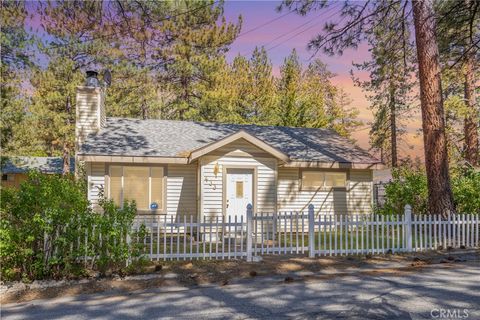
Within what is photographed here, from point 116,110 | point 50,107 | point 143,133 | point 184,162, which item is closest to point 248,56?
point 116,110

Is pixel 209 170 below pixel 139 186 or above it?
above

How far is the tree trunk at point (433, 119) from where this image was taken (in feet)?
39.2

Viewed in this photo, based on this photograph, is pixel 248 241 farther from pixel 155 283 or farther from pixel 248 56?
pixel 248 56

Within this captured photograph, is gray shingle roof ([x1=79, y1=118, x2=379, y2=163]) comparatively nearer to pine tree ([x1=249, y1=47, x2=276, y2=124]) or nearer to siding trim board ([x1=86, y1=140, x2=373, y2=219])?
siding trim board ([x1=86, y1=140, x2=373, y2=219])

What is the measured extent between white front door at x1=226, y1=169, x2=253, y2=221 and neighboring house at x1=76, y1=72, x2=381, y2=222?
0.03m

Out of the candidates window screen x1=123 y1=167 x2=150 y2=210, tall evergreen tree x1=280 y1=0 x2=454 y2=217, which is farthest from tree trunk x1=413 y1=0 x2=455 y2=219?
window screen x1=123 y1=167 x2=150 y2=210

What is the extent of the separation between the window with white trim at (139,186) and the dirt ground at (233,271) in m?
5.22

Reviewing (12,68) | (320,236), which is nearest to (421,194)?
(320,236)

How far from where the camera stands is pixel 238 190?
45.6 ft

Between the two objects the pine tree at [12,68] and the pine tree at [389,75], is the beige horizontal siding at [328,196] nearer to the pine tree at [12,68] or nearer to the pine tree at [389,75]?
the pine tree at [389,75]

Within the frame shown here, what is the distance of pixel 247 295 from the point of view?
6668 mm

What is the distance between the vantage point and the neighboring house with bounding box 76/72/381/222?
1348 cm

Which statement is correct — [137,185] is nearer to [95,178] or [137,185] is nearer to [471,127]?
[95,178]

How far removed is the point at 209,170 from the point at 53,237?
20.7 feet
